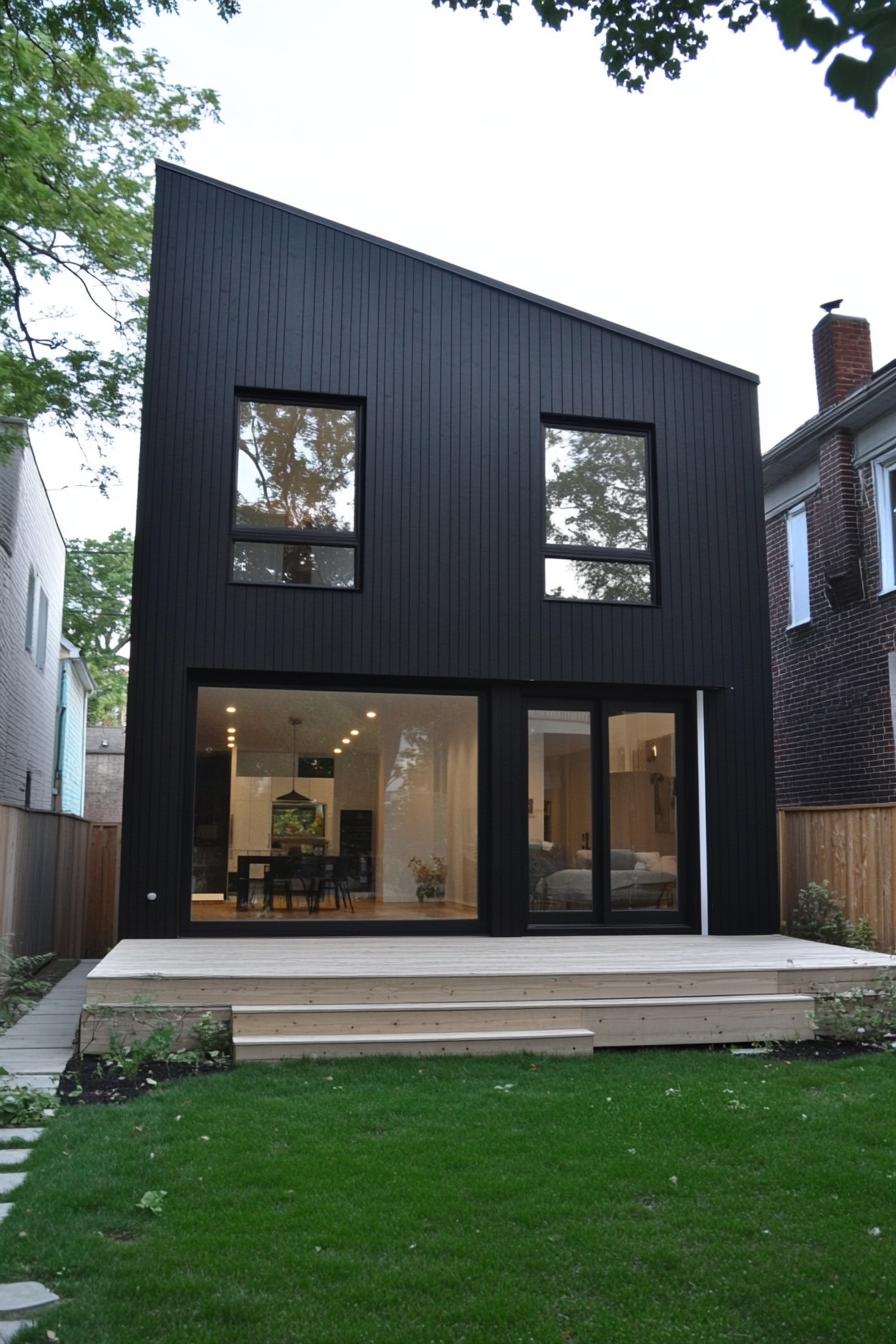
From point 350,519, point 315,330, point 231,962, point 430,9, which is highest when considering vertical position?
point 315,330

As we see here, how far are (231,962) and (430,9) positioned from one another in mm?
5221

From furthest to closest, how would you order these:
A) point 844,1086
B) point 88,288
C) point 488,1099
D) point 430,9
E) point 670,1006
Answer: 1. point 88,288
2. point 670,1006
3. point 844,1086
4. point 488,1099
5. point 430,9

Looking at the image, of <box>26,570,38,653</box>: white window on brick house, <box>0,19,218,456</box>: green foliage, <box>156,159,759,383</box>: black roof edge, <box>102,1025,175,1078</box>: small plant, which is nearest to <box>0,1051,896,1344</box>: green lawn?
<box>102,1025,175,1078</box>: small plant

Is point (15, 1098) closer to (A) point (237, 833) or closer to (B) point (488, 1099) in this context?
(B) point (488, 1099)

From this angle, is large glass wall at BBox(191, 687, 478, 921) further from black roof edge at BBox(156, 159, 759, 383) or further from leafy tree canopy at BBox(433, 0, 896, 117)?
leafy tree canopy at BBox(433, 0, 896, 117)

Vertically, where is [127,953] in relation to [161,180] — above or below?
below

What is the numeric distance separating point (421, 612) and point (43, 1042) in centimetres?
412

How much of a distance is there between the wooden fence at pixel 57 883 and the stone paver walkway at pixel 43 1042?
0.59 m

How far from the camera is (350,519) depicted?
8.95 meters

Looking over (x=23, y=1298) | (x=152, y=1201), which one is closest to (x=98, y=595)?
(x=152, y=1201)

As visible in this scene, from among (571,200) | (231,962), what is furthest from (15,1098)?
(571,200)

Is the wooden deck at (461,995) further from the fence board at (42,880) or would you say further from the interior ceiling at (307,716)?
the interior ceiling at (307,716)

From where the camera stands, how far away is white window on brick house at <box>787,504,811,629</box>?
41.9 feet

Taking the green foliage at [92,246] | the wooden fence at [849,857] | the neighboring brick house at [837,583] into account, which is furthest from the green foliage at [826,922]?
the green foliage at [92,246]
